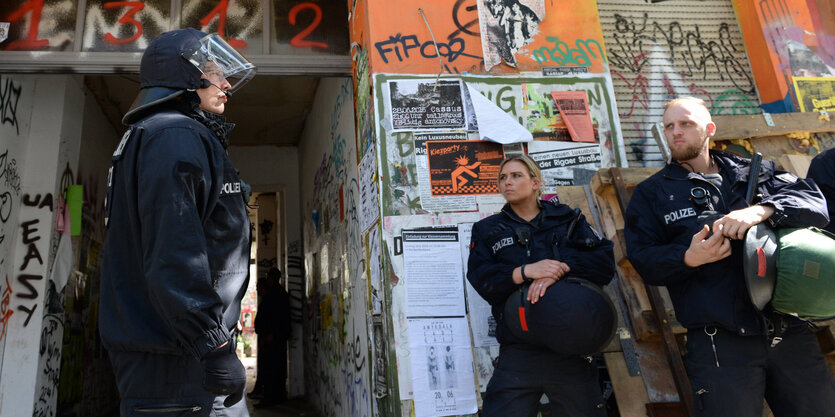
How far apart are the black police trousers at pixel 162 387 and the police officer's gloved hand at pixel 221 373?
0.11 meters

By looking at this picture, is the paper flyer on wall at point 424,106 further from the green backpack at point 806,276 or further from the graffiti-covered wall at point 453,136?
the green backpack at point 806,276

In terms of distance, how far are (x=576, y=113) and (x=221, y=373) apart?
2.90m

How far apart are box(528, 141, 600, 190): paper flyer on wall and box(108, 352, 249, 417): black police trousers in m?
2.43

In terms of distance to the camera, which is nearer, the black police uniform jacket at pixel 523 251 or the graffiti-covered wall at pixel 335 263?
the black police uniform jacket at pixel 523 251

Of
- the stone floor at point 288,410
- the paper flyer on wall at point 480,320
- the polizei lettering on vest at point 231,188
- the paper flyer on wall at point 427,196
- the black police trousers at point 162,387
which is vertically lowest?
the stone floor at point 288,410

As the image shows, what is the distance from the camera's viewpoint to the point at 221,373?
1760 millimetres

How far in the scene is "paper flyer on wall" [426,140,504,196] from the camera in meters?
3.53

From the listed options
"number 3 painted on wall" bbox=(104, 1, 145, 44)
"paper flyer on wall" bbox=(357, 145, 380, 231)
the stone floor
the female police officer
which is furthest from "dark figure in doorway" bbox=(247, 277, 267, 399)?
the female police officer

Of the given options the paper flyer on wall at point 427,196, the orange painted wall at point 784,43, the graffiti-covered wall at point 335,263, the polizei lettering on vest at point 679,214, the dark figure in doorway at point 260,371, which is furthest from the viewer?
the dark figure in doorway at point 260,371

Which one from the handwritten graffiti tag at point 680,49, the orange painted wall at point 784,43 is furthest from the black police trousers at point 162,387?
the orange painted wall at point 784,43

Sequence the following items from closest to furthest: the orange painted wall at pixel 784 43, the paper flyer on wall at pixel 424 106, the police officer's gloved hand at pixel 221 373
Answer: the police officer's gloved hand at pixel 221 373 < the paper flyer on wall at pixel 424 106 < the orange painted wall at pixel 784 43

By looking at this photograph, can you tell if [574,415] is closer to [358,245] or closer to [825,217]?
[825,217]

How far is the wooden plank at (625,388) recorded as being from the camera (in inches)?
117

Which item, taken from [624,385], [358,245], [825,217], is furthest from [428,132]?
[825,217]
